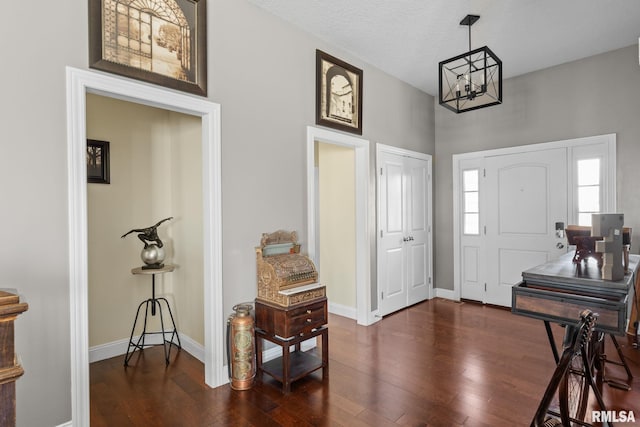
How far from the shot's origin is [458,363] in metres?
2.97

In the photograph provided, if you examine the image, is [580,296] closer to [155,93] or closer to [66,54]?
[155,93]

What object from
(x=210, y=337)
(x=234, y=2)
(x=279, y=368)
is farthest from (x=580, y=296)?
(x=234, y=2)

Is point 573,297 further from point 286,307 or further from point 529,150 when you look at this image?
point 529,150

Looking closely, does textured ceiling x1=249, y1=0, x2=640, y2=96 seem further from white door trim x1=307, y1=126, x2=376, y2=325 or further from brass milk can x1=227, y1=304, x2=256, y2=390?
brass milk can x1=227, y1=304, x2=256, y2=390

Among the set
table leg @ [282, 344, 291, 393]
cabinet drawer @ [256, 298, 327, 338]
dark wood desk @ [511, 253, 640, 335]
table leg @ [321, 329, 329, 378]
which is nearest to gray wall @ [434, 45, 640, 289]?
dark wood desk @ [511, 253, 640, 335]

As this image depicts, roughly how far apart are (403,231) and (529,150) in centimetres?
194

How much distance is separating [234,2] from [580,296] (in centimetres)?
324

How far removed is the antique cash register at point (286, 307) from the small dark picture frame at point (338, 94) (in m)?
1.41

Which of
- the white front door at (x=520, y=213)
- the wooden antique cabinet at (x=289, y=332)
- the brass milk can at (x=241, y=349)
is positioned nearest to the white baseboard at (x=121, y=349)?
the brass milk can at (x=241, y=349)

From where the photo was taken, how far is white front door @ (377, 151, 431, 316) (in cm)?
430

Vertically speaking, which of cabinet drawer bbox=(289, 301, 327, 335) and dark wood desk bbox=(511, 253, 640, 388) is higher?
dark wood desk bbox=(511, 253, 640, 388)

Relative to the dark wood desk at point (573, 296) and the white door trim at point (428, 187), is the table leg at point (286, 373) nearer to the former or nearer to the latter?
the dark wood desk at point (573, 296)

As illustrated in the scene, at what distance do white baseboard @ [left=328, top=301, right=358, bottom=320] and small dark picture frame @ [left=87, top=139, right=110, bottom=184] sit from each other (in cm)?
299

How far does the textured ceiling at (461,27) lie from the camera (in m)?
2.92
